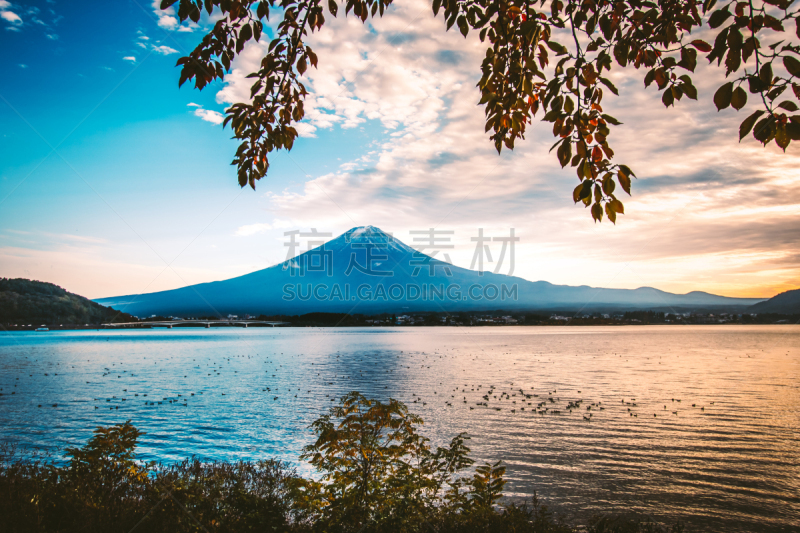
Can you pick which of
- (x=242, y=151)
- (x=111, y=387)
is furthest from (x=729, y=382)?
(x=111, y=387)

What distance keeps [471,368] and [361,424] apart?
139 feet

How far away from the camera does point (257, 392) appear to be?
33.1 metres

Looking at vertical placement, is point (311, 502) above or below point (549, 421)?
above

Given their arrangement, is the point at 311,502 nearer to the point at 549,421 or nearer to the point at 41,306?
the point at 549,421

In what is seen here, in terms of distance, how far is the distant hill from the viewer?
158250 millimetres

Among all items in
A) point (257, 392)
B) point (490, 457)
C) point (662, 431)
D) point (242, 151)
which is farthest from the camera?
point (257, 392)

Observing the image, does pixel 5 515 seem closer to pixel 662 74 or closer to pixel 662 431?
pixel 662 74

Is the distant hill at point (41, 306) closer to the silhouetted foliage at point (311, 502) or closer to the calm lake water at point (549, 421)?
the calm lake water at point (549, 421)

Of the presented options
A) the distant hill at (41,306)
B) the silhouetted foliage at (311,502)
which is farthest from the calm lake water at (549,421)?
the distant hill at (41,306)

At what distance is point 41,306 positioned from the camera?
175m

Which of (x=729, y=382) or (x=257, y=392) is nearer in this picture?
(x=257, y=392)

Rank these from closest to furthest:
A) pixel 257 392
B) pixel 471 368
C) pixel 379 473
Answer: pixel 379 473 < pixel 257 392 < pixel 471 368

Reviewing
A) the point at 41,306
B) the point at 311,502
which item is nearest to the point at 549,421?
the point at 311,502

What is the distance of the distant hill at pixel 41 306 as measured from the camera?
158 meters
